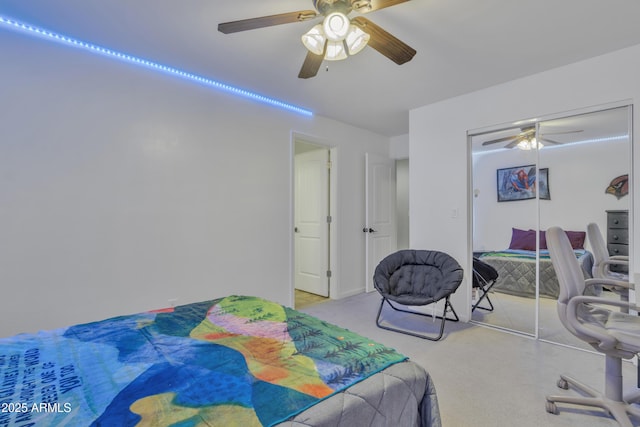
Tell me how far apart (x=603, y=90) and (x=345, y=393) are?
316cm

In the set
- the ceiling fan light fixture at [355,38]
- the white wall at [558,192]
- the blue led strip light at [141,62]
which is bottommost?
the white wall at [558,192]

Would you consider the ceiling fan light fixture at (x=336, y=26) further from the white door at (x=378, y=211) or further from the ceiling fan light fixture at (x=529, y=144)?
the white door at (x=378, y=211)

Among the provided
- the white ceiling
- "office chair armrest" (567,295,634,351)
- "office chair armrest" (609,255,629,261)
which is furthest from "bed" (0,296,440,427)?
"office chair armrest" (609,255,629,261)

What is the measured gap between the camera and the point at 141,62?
255 centimetres

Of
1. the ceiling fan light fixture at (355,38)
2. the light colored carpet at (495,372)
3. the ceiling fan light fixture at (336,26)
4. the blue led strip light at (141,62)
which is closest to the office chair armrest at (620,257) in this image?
the light colored carpet at (495,372)

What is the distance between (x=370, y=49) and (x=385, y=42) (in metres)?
0.60

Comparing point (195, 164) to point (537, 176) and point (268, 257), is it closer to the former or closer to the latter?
point (268, 257)

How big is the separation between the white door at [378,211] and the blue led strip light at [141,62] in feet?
5.00

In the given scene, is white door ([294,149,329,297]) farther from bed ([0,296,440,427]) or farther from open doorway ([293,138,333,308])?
bed ([0,296,440,427])

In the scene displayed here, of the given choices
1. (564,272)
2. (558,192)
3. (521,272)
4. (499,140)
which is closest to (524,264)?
(521,272)

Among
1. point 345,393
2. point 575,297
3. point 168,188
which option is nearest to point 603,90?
point 575,297

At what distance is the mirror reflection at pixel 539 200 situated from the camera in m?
2.54

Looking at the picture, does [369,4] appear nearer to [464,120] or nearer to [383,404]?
[383,404]

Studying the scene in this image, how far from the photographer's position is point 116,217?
2.43 meters
